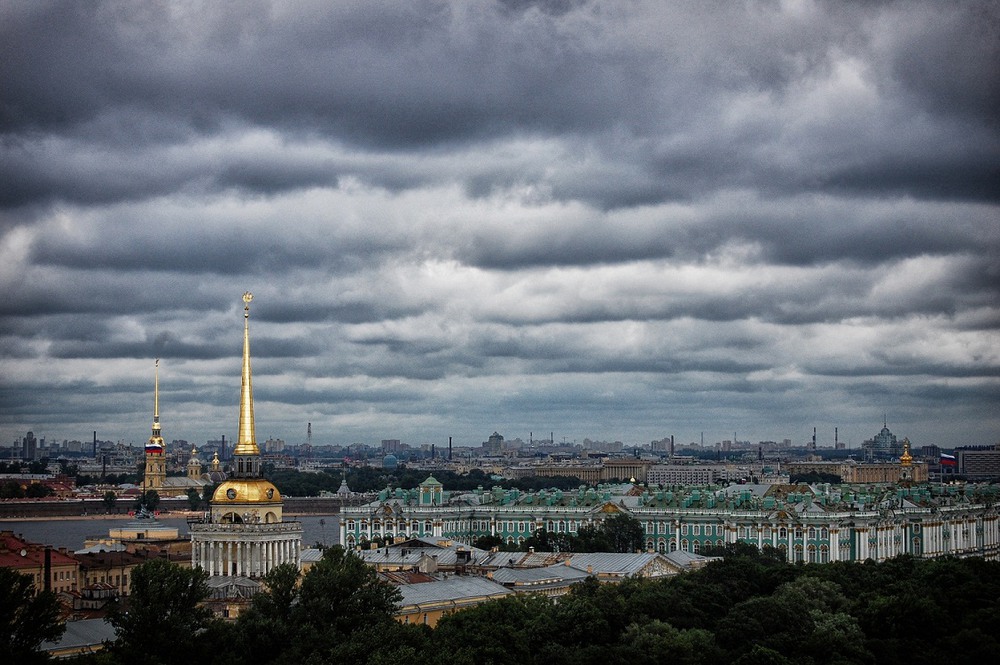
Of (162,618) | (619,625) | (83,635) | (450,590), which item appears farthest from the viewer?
(450,590)

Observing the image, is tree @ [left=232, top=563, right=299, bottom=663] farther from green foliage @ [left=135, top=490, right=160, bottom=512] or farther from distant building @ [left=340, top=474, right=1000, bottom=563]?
green foliage @ [left=135, top=490, right=160, bottom=512]

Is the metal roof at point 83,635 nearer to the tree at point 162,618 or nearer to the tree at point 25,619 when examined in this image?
the tree at point 162,618

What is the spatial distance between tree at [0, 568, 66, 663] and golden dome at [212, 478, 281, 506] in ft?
50.4

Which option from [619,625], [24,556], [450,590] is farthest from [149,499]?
[619,625]

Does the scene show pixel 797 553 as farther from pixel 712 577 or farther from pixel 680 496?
pixel 712 577

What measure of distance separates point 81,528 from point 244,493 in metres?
91.1

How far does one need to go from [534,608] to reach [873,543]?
153ft

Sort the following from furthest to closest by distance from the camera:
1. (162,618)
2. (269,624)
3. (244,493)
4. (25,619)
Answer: (244,493), (269,624), (162,618), (25,619)

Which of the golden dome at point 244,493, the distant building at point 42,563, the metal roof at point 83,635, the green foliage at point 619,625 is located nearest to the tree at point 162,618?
the green foliage at point 619,625

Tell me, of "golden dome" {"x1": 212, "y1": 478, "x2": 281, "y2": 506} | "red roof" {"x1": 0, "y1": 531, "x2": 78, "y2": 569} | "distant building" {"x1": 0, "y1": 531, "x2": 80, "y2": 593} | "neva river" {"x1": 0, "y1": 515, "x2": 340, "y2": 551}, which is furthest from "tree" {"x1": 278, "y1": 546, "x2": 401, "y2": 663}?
"neva river" {"x1": 0, "y1": 515, "x2": 340, "y2": 551}

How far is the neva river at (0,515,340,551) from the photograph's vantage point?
112 meters

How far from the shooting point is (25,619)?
120 ft

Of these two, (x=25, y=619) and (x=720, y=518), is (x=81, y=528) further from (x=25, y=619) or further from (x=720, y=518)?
(x=25, y=619)

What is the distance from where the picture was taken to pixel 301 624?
135ft
